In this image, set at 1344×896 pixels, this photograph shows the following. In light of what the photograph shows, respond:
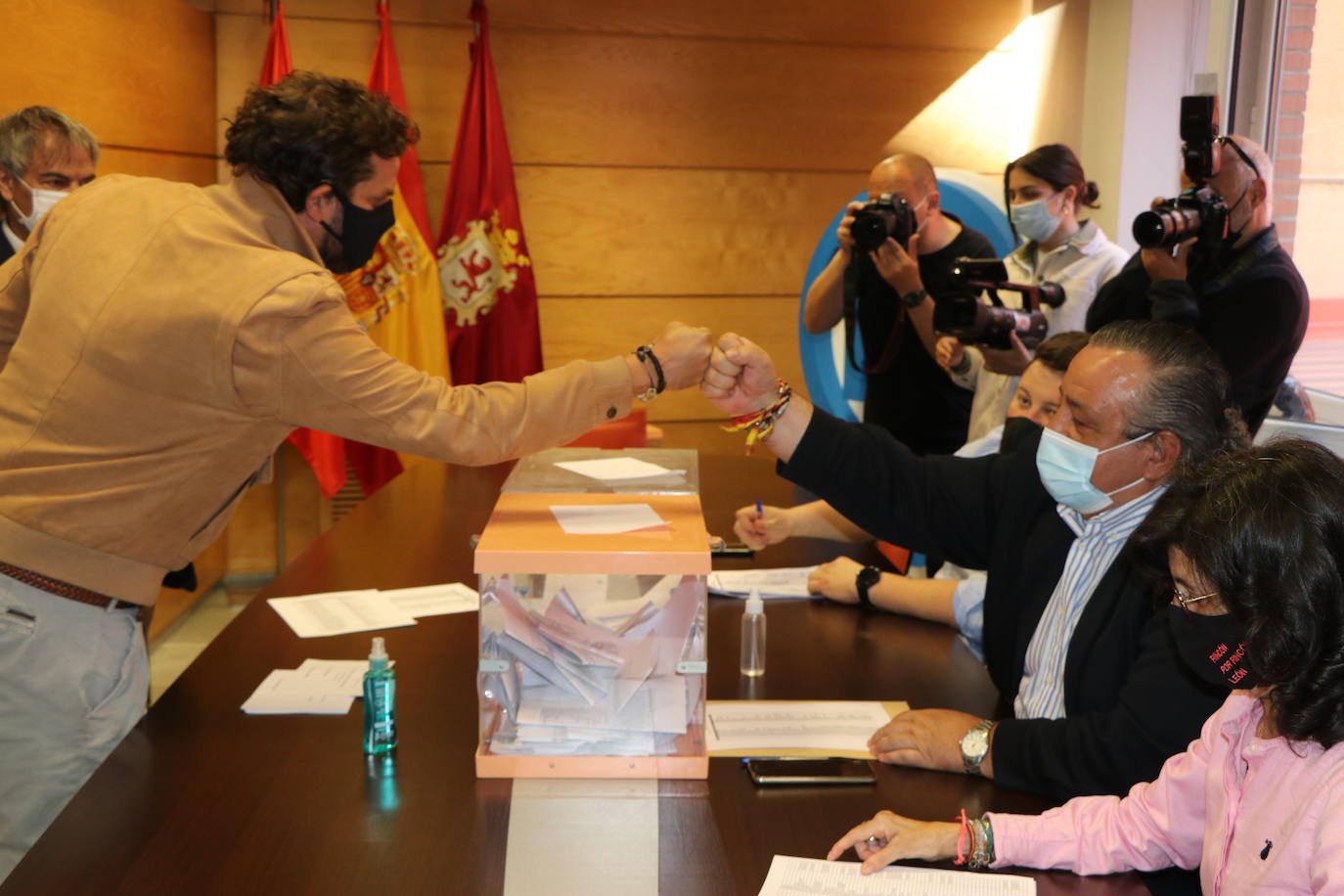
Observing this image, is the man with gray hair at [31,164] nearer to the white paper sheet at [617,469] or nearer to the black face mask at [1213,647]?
the white paper sheet at [617,469]

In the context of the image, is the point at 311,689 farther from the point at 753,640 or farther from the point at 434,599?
the point at 753,640

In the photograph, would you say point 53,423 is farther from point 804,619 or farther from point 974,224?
point 974,224

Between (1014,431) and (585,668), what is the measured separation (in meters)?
1.16

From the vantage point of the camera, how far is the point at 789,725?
69.7 inches

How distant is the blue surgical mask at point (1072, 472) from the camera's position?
5.99 feet

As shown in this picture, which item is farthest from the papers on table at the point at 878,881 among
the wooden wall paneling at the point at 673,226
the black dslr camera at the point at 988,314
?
the wooden wall paneling at the point at 673,226

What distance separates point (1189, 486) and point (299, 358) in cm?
123

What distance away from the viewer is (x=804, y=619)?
2.28 meters

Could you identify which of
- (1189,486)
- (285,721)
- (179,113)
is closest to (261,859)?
(285,721)

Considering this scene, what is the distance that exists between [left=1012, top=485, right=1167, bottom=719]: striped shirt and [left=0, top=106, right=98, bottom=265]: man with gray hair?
8.28ft

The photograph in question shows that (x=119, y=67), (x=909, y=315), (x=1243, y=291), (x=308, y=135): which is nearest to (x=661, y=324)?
(x=909, y=315)

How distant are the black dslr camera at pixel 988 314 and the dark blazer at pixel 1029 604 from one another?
41.8 inches

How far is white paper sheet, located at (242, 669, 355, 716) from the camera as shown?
1.80m

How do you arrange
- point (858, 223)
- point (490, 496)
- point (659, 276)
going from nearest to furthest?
point (490, 496)
point (858, 223)
point (659, 276)
